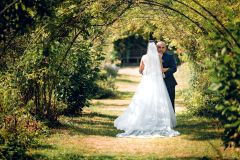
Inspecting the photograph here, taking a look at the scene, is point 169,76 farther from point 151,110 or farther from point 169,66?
point 151,110

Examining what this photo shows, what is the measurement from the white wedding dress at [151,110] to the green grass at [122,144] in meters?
0.37

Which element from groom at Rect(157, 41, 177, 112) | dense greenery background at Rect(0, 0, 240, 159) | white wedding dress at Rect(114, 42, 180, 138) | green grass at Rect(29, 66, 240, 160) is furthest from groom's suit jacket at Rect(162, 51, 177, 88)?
green grass at Rect(29, 66, 240, 160)

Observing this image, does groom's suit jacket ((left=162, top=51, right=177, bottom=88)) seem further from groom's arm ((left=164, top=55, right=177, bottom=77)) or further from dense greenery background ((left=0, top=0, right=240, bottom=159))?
dense greenery background ((left=0, top=0, right=240, bottom=159))

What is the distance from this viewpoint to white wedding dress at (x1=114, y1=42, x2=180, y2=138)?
11578 mm

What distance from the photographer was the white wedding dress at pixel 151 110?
456 inches

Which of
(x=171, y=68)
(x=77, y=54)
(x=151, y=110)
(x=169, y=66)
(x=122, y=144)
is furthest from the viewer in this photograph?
(x=77, y=54)

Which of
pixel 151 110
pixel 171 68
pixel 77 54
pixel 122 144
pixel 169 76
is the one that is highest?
pixel 77 54

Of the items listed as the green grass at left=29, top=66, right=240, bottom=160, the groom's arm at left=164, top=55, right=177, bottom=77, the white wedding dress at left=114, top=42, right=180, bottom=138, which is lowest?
the green grass at left=29, top=66, right=240, bottom=160

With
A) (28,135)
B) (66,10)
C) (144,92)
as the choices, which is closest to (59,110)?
(144,92)

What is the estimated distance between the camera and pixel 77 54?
1451cm

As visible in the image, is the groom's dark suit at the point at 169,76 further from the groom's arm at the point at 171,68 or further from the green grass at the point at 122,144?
the green grass at the point at 122,144

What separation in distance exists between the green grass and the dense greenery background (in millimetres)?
500

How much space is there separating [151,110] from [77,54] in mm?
3518

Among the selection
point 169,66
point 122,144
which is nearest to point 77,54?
point 169,66
